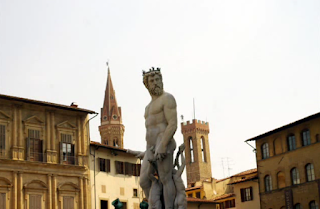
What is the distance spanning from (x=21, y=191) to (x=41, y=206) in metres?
1.99

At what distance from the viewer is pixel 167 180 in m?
12.7

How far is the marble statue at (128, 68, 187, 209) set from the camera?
1254cm

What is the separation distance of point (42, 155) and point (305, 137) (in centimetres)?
2284

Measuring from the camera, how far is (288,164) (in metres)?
55.3

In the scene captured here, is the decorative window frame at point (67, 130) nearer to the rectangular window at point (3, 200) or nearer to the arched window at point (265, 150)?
the rectangular window at point (3, 200)

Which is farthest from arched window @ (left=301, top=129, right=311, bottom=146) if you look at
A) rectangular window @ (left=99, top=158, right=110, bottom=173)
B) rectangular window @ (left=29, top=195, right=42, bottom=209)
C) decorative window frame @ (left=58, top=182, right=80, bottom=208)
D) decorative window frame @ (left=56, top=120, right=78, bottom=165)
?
rectangular window @ (left=29, top=195, right=42, bottom=209)

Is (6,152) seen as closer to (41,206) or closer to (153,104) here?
(41,206)

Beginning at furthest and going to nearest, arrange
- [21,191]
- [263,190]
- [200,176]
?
[200,176] < [263,190] < [21,191]

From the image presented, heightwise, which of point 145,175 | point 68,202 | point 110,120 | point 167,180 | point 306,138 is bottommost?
point 167,180

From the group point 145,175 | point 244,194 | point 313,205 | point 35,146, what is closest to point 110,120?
point 244,194

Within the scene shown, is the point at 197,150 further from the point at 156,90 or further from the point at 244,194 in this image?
the point at 156,90

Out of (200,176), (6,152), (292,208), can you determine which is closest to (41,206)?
(6,152)

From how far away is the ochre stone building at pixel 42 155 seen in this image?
45000 mm

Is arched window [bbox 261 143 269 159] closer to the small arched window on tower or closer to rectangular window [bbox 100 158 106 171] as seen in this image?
rectangular window [bbox 100 158 106 171]
